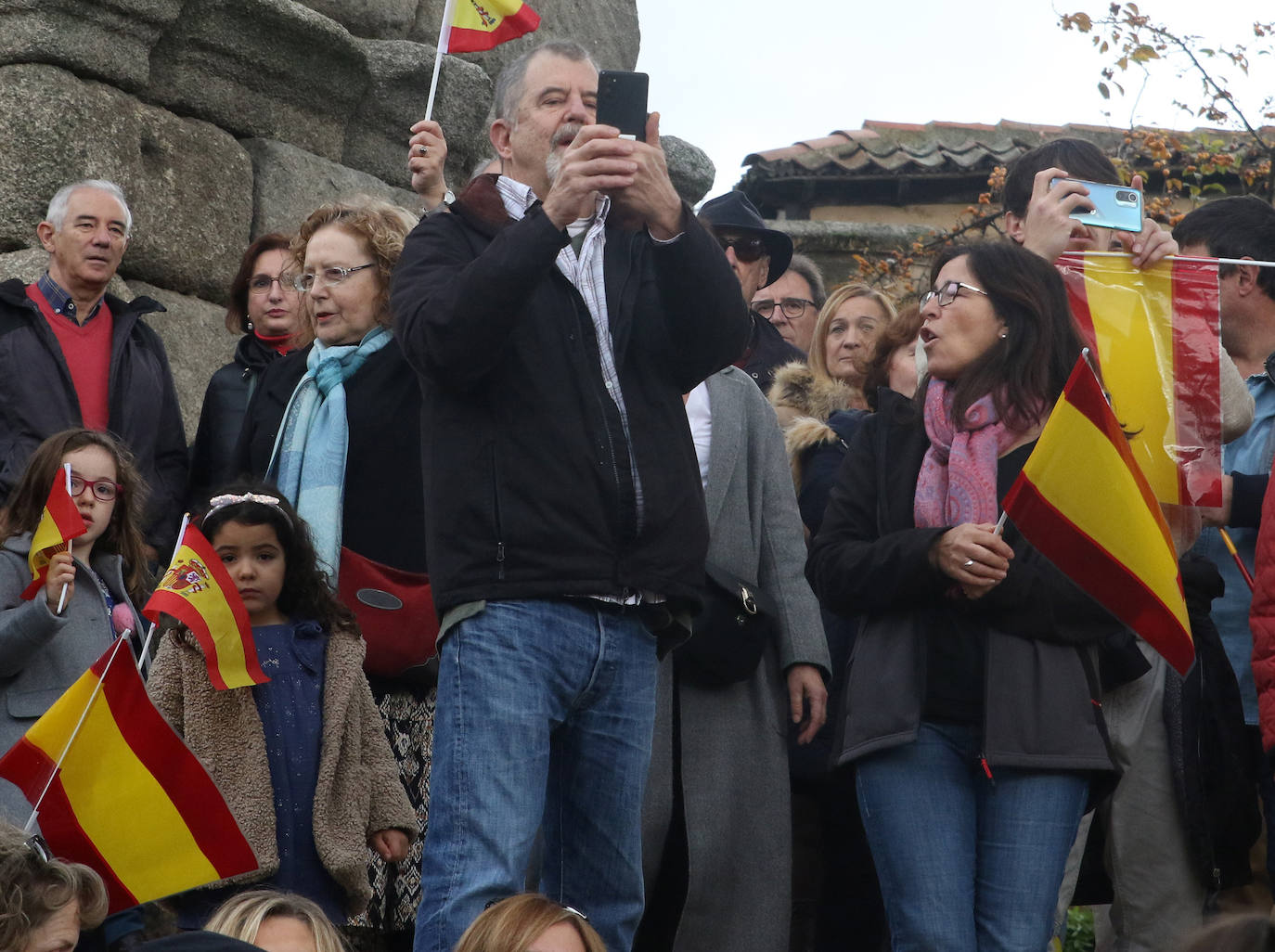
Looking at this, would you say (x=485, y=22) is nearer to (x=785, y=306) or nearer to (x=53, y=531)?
(x=785, y=306)

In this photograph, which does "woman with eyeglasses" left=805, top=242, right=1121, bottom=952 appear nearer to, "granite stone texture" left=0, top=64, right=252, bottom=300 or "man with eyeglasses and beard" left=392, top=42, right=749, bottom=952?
"man with eyeglasses and beard" left=392, top=42, right=749, bottom=952

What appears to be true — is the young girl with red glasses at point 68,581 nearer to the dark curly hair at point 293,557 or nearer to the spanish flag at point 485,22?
the dark curly hair at point 293,557

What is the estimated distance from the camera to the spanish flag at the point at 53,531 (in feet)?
14.9

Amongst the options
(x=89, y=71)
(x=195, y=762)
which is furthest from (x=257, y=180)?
(x=195, y=762)

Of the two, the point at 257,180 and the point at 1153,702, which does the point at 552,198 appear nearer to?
the point at 1153,702

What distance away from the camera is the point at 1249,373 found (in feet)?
16.5

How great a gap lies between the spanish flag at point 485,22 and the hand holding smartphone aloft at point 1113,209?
2078 millimetres

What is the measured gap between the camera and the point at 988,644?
12.5ft

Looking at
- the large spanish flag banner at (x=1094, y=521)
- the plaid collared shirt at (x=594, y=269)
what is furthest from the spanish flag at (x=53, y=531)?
A: the large spanish flag banner at (x=1094, y=521)

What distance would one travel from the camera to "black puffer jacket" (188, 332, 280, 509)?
17.6 ft

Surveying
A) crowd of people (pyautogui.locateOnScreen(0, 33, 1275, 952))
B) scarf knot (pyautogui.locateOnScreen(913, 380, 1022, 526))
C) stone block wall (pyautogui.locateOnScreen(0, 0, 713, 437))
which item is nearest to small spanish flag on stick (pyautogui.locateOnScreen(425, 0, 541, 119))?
stone block wall (pyautogui.locateOnScreen(0, 0, 713, 437))

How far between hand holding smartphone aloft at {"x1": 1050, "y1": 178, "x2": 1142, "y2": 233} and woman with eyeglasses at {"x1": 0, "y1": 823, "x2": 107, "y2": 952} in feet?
9.32

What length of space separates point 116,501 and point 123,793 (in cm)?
120

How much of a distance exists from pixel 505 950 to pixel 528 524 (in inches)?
30.5
